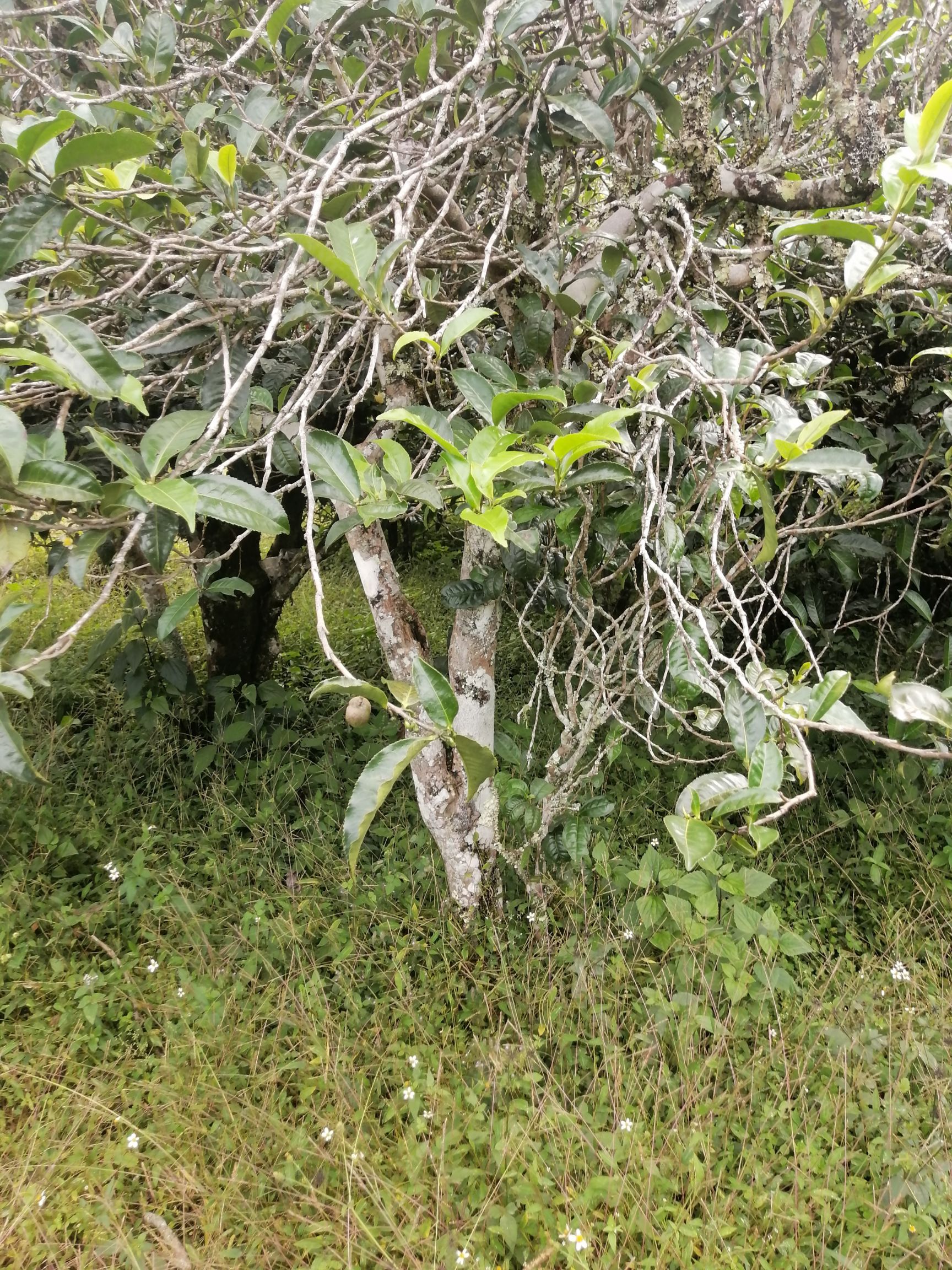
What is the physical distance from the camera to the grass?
124 cm

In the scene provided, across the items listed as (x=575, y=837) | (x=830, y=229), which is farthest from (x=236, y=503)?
(x=575, y=837)

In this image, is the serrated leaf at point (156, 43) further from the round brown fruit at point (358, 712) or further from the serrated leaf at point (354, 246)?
the round brown fruit at point (358, 712)

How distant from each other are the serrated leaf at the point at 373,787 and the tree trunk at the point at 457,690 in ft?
2.83

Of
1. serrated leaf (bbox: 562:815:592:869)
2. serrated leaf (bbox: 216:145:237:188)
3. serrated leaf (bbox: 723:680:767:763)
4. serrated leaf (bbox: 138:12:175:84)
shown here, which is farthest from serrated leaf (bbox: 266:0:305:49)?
serrated leaf (bbox: 562:815:592:869)

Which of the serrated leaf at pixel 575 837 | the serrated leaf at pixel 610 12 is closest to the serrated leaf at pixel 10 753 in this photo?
the serrated leaf at pixel 575 837

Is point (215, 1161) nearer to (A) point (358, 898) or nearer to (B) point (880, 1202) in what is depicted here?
(A) point (358, 898)

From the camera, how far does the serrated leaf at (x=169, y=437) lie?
833 mm

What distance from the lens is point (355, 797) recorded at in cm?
72

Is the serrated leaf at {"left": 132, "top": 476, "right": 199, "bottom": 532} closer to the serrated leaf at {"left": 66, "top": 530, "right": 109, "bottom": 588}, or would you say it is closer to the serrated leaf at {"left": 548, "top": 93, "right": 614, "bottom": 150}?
the serrated leaf at {"left": 66, "top": 530, "right": 109, "bottom": 588}

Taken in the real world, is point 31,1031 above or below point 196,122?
below

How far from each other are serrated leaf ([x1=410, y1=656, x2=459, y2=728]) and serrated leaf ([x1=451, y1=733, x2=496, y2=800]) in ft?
0.09

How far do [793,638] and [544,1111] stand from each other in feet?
3.95

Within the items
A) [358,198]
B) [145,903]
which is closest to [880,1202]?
[145,903]

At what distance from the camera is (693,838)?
2.60 feet
